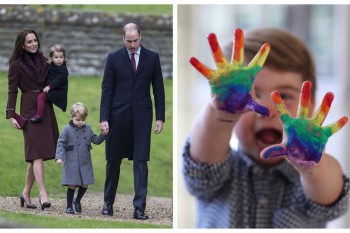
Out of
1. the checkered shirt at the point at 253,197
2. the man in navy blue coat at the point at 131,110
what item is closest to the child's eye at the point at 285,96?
the checkered shirt at the point at 253,197

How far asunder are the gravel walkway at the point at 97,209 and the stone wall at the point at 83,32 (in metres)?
0.32

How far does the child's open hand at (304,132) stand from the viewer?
1.16 meters

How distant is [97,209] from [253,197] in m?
0.53

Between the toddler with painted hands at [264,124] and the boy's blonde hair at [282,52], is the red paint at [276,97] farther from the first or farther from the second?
the boy's blonde hair at [282,52]

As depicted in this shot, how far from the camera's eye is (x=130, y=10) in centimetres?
178

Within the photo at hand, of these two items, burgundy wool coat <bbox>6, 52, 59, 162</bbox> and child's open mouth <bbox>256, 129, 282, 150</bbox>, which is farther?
→ burgundy wool coat <bbox>6, 52, 59, 162</bbox>

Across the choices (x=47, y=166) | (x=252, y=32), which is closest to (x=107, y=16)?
(x=47, y=166)

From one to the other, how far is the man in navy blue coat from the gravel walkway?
0.02 m

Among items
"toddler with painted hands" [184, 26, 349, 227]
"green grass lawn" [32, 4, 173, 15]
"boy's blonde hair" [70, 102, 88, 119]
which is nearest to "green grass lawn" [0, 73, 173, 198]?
"boy's blonde hair" [70, 102, 88, 119]

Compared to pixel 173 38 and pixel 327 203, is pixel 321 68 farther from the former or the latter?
pixel 327 203

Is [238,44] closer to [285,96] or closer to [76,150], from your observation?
[285,96]

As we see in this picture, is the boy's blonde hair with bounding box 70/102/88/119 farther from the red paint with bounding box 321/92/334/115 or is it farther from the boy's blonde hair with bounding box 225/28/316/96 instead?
the red paint with bounding box 321/92/334/115

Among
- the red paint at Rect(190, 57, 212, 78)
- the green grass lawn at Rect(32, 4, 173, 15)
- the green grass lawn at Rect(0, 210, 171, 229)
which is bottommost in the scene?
the green grass lawn at Rect(0, 210, 171, 229)

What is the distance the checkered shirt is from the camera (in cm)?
127
